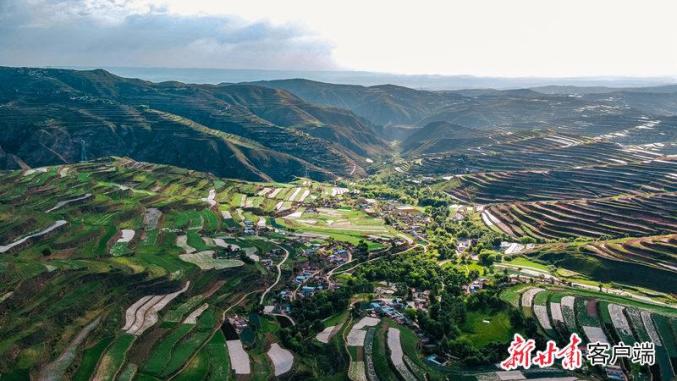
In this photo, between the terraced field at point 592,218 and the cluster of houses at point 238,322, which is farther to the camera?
the terraced field at point 592,218

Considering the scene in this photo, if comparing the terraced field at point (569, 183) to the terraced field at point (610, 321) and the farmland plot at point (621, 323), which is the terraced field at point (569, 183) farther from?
the farmland plot at point (621, 323)

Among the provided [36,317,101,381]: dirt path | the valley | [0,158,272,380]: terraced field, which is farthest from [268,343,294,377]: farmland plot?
[36,317,101,381]: dirt path

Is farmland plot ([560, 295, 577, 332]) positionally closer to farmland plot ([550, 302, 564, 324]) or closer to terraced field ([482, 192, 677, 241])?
farmland plot ([550, 302, 564, 324])

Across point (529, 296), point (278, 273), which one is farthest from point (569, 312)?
point (278, 273)

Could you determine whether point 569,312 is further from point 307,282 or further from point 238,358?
point 238,358

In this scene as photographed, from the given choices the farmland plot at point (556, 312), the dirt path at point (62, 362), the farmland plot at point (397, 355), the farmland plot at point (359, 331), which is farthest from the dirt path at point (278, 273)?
the farmland plot at point (556, 312)

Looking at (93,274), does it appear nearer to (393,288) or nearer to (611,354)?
(393,288)

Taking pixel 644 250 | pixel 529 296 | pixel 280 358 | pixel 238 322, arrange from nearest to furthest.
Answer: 1. pixel 280 358
2. pixel 238 322
3. pixel 529 296
4. pixel 644 250
